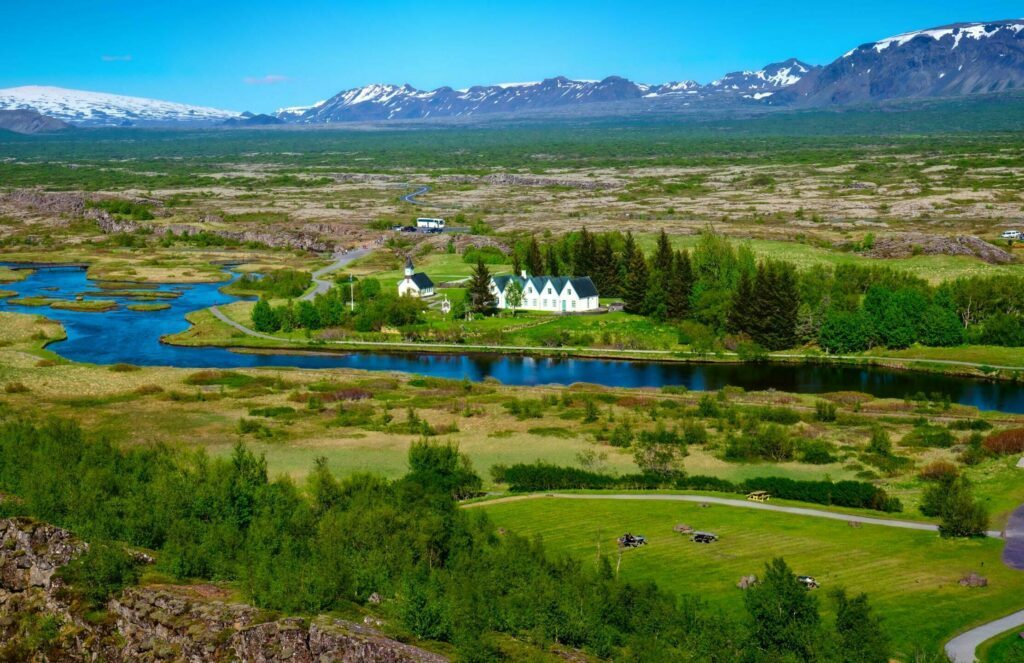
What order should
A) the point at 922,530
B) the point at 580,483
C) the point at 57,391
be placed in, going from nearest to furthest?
the point at 922,530
the point at 580,483
the point at 57,391

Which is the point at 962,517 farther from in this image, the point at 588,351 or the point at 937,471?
the point at 588,351

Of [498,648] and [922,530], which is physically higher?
[498,648]

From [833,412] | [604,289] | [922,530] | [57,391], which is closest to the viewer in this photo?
[922,530]

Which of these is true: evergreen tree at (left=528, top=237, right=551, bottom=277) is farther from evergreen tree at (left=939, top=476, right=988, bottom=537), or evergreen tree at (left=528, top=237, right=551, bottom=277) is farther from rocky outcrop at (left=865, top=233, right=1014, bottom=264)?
evergreen tree at (left=939, top=476, right=988, bottom=537)

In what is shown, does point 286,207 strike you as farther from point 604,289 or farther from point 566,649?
point 566,649

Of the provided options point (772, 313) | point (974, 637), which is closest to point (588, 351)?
point (772, 313)

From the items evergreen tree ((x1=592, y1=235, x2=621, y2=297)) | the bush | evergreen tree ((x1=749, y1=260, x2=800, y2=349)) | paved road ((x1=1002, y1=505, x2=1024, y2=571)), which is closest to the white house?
evergreen tree ((x1=592, y1=235, x2=621, y2=297))

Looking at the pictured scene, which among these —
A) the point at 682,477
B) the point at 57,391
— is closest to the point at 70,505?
the point at 682,477
